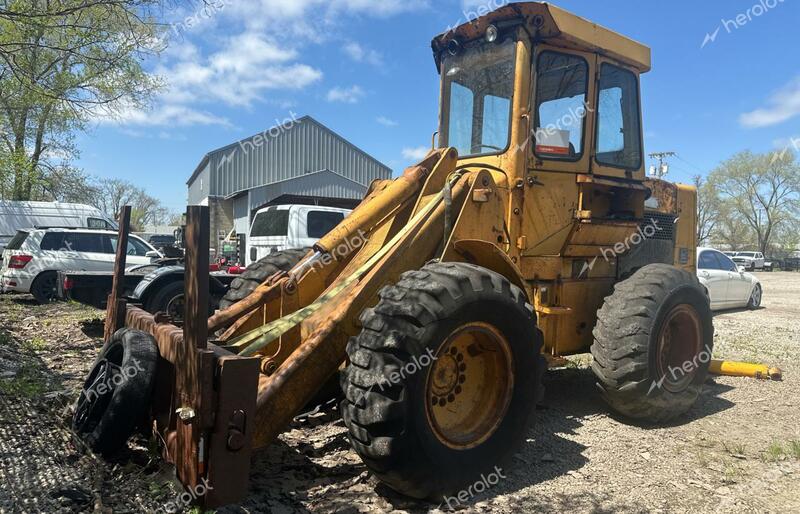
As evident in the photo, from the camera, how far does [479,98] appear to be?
518 cm

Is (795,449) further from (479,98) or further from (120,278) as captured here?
(120,278)

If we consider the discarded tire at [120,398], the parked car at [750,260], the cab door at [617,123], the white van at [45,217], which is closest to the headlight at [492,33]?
the cab door at [617,123]

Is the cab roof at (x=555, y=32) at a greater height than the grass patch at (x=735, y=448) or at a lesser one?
greater

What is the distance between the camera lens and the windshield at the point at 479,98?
4879mm

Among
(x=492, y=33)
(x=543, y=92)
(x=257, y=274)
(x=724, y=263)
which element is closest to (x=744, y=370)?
(x=543, y=92)

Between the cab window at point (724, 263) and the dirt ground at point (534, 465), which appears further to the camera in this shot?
the cab window at point (724, 263)

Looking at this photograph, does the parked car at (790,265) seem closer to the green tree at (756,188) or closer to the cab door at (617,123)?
the green tree at (756,188)

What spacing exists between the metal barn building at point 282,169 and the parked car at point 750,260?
101ft

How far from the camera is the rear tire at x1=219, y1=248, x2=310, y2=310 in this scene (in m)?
5.18

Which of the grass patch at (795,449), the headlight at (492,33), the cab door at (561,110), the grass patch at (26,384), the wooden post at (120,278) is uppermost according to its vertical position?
the headlight at (492,33)

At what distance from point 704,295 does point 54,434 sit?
536cm

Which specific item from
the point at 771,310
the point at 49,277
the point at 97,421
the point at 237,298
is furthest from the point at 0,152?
the point at 771,310

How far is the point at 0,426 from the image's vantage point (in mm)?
A: 3930

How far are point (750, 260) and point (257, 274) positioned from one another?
1964 inches
